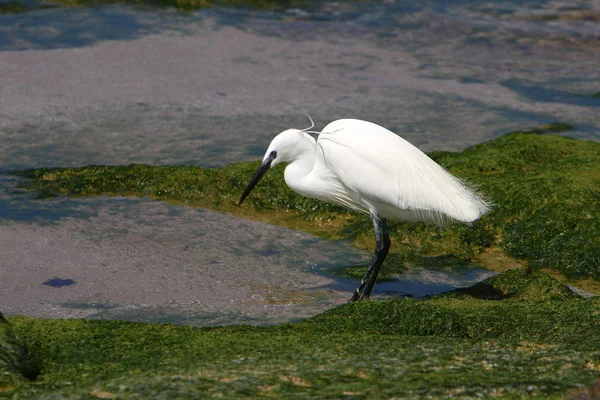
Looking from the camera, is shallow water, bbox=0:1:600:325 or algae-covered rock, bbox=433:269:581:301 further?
shallow water, bbox=0:1:600:325

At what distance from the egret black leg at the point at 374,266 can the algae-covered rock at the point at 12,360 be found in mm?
2430

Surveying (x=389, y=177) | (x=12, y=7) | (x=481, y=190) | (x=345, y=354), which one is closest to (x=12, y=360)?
(x=345, y=354)

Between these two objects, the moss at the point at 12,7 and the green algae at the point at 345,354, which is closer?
the green algae at the point at 345,354

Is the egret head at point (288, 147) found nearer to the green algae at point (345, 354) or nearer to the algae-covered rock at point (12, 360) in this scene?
the green algae at point (345, 354)

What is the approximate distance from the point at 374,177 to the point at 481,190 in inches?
74.3

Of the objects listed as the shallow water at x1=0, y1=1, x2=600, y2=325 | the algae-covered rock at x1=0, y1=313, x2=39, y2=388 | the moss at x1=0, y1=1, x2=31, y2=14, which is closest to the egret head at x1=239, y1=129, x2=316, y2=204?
the shallow water at x1=0, y1=1, x2=600, y2=325

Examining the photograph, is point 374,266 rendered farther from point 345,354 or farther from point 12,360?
point 12,360

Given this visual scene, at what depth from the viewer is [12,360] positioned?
356 cm

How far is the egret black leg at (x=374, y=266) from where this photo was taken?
5.64 meters

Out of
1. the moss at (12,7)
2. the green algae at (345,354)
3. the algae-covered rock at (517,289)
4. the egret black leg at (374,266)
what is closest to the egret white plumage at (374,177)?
the egret black leg at (374,266)

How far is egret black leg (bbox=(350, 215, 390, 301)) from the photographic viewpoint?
5636mm

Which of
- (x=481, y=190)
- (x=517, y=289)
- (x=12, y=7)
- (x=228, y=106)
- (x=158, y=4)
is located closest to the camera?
(x=517, y=289)

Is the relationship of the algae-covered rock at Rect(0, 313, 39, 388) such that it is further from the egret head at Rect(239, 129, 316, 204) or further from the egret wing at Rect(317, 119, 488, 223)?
the egret wing at Rect(317, 119, 488, 223)

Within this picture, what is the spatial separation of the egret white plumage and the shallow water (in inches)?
23.4
